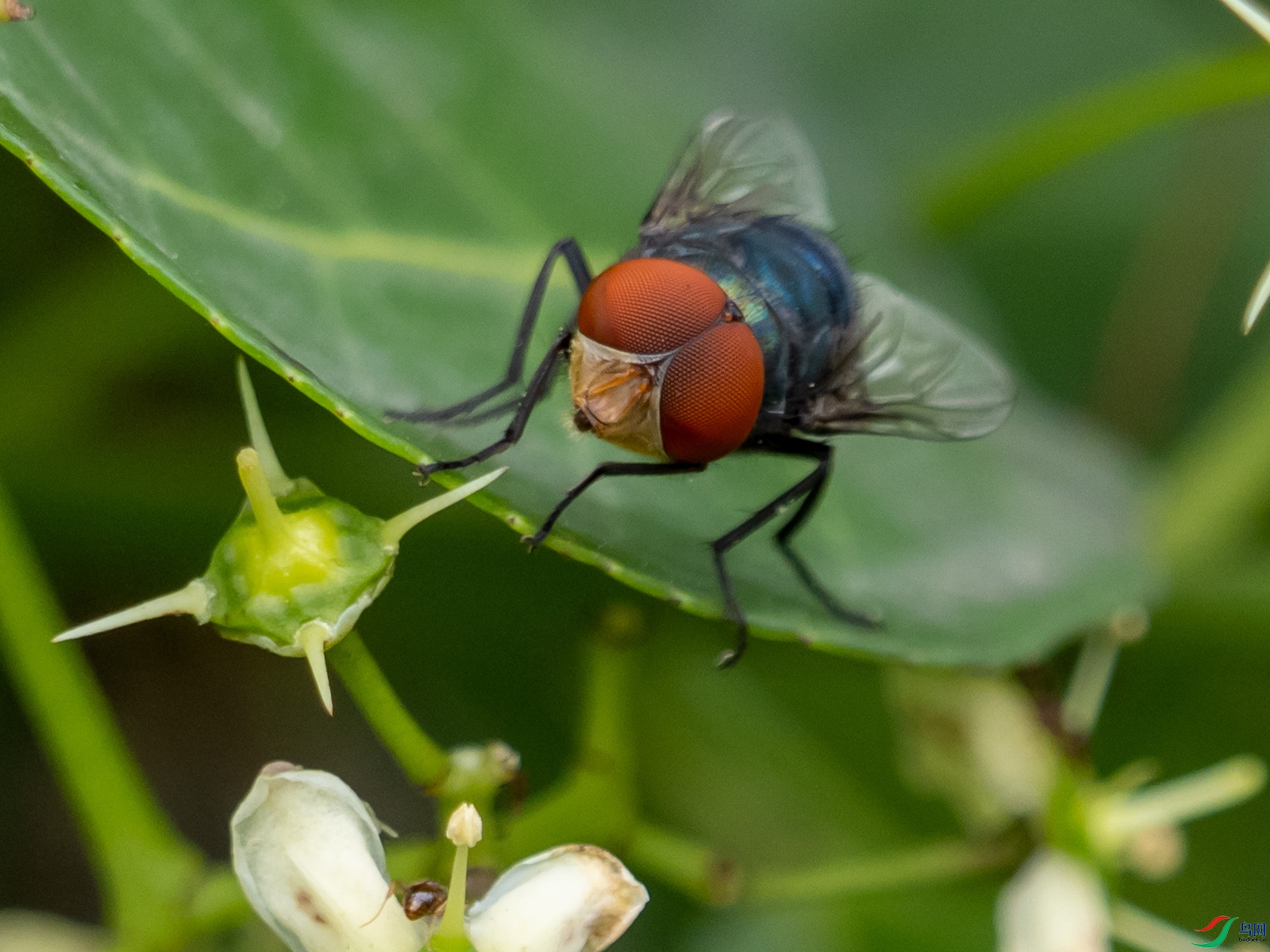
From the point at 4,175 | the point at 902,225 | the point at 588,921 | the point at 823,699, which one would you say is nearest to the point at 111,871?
the point at 588,921

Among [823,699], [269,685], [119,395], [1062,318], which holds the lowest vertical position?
[823,699]

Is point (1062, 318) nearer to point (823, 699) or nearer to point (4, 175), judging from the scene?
point (823, 699)

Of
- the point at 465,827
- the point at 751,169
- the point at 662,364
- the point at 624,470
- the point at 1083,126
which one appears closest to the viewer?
the point at 465,827

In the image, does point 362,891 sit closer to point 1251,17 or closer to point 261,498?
point 261,498

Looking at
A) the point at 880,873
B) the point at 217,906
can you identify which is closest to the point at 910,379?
the point at 880,873

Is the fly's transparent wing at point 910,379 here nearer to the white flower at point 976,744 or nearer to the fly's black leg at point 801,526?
the fly's black leg at point 801,526
